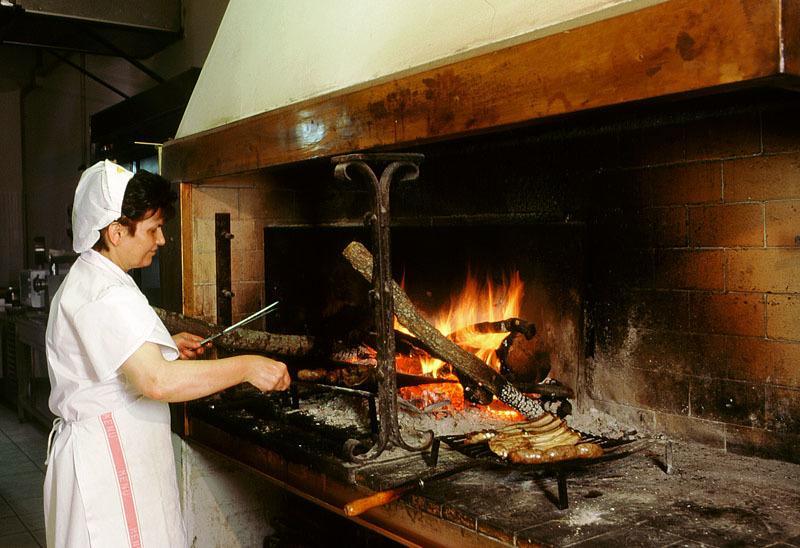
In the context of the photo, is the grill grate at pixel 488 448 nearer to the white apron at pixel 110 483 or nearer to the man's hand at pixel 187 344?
the white apron at pixel 110 483

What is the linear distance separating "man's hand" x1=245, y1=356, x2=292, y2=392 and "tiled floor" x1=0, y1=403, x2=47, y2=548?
3093mm

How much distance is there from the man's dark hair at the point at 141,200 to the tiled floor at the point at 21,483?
10.2ft

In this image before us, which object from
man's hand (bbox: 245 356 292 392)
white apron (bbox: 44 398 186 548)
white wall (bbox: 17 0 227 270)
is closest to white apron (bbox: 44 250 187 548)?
white apron (bbox: 44 398 186 548)

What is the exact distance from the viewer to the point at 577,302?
335cm

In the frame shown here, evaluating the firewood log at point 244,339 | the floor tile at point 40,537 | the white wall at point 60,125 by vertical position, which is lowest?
the floor tile at point 40,537

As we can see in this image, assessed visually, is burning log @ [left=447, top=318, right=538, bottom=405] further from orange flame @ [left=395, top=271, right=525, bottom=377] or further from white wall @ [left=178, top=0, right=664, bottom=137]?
white wall @ [left=178, top=0, right=664, bottom=137]

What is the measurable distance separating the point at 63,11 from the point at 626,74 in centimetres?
493

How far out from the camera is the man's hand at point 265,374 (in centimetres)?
270

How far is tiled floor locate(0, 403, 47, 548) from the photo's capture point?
5.05m

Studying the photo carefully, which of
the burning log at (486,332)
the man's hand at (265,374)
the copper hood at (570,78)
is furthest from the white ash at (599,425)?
the copper hood at (570,78)

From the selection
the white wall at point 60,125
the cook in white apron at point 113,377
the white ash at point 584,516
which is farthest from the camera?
the white wall at point 60,125

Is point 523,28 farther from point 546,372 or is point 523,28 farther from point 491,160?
point 546,372

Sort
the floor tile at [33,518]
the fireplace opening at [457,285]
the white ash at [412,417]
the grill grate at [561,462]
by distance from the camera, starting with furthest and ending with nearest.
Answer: the floor tile at [33,518]
the fireplace opening at [457,285]
the white ash at [412,417]
the grill grate at [561,462]

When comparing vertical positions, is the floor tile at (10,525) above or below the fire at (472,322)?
below
